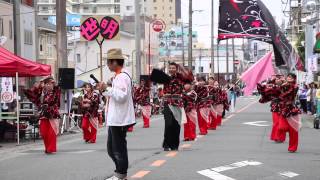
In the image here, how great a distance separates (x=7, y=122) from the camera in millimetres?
20672

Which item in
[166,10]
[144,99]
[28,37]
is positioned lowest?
[144,99]

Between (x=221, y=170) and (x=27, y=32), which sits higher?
(x=27, y=32)

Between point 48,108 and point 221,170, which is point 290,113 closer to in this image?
point 221,170

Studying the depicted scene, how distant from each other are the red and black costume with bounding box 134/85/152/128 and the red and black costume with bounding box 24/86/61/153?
9814 mm

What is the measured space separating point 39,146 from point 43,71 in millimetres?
2565

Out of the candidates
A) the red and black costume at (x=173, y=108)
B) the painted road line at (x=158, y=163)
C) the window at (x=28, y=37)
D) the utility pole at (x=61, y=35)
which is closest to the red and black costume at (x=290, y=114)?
the red and black costume at (x=173, y=108)

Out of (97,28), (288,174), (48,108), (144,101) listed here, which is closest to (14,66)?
(48,108)

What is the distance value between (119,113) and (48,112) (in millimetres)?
5776

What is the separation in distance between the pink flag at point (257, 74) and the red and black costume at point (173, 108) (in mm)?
6504

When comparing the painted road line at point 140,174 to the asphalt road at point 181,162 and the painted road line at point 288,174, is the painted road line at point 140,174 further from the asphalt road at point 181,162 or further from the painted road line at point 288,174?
the painted road line at point 288,174

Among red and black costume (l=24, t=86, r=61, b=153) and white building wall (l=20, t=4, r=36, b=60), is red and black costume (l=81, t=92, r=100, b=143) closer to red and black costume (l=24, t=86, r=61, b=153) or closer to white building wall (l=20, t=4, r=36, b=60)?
red and black costume (l=24, t=86, r=61, b=153)

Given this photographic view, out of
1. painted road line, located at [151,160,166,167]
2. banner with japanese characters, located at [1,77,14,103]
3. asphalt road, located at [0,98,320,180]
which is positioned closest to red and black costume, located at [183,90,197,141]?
asphalt road, located at [0,98,320,180]

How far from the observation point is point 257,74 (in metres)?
20.7

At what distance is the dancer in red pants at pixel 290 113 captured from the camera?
47.6ft
